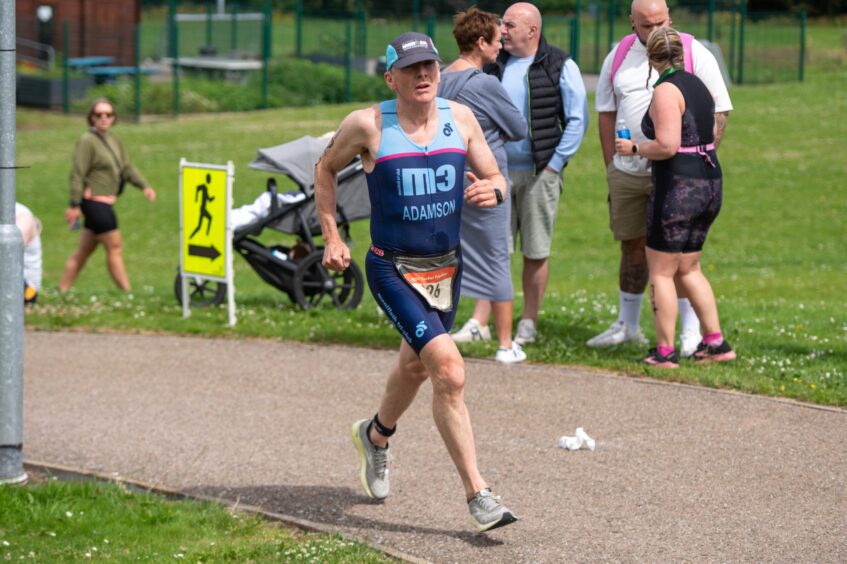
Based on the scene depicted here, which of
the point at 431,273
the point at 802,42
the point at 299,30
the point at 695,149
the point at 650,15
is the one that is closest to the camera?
the point at 431,273

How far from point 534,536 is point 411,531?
0.54 m

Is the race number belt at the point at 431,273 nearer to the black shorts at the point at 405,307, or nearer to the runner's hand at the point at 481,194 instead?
the black shorts at the point at 405,307

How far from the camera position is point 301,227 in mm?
11609

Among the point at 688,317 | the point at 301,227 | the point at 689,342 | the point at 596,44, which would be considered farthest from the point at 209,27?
the point at 689,342

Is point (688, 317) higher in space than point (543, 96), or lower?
lower

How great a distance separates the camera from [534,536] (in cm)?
585

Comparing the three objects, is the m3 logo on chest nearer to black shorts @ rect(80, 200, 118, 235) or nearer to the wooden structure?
black shorts @ rect(80, 200, 118, 235)

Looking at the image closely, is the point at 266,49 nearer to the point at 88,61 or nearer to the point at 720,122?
the point at 88,61

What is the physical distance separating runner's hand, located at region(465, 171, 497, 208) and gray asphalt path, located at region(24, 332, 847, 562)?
140cm

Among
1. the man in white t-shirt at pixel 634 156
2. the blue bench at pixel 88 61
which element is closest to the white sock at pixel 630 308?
the man in white t-shirt at pixel 634 156

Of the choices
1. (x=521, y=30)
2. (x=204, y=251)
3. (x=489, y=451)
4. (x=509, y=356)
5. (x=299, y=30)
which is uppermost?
(x=299, y=30)

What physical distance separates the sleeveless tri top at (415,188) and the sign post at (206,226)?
4843 millimetres

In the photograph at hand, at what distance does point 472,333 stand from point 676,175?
2150mm

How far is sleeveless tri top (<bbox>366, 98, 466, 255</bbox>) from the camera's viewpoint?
5.89 m
